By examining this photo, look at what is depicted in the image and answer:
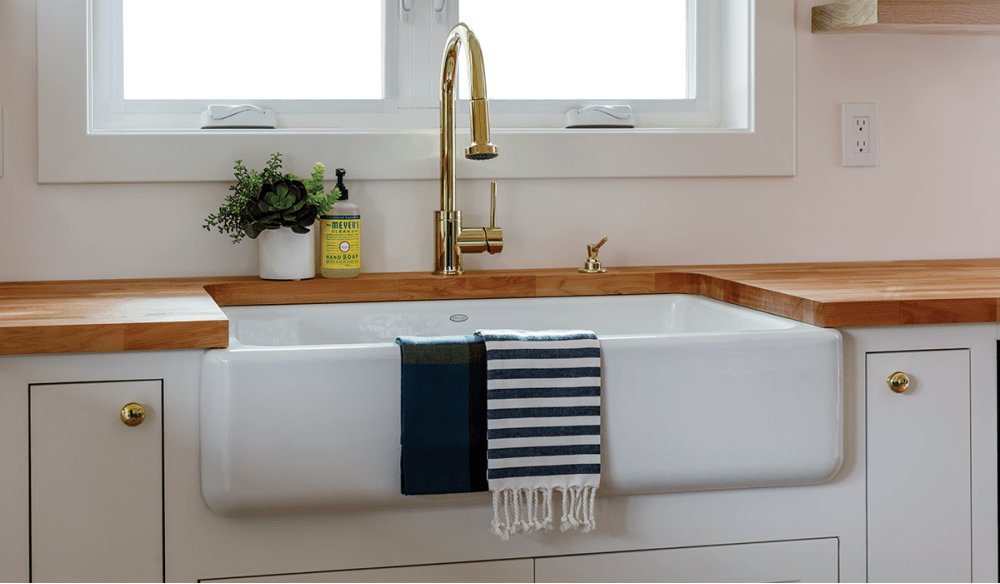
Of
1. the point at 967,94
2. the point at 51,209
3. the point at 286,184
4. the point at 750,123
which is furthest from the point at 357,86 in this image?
the point at 967,94

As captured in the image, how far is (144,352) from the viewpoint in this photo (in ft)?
3.26

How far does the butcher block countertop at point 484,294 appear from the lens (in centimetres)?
99

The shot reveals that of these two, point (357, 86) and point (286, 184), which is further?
point (357, 86)

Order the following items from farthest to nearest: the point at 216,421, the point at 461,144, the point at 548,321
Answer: the point at 461,144 → the point at 548,321 → the point at 216,421

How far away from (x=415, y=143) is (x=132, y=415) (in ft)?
2.49

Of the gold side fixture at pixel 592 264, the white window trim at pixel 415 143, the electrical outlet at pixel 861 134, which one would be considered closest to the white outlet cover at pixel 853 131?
the electrical outlet at pixel 861 134

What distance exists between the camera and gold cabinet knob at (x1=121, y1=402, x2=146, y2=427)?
98 cm

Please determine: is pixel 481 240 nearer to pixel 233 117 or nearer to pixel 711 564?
pixel 233 117

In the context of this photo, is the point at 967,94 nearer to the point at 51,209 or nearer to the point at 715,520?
the point at 715,520

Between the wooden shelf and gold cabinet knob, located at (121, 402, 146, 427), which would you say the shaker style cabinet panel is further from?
the wooden shelf

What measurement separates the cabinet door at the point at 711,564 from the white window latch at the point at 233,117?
92 centimetres

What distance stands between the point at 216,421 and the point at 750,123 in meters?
1.14

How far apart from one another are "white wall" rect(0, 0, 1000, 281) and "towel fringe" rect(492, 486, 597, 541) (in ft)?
2.19

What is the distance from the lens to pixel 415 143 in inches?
62.6
